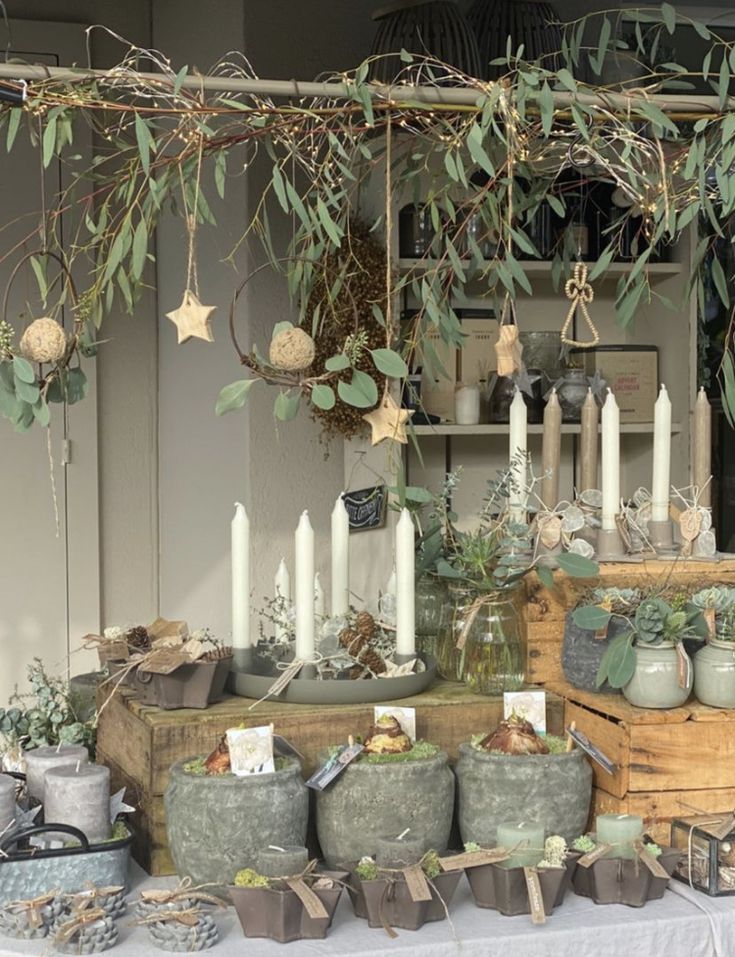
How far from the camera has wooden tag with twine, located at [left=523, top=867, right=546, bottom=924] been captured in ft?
5.31

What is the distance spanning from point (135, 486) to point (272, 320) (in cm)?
71

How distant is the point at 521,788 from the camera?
176 centimetres

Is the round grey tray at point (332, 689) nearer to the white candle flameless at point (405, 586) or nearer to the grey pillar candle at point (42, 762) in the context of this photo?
the white candle flameless at point (405, 586)

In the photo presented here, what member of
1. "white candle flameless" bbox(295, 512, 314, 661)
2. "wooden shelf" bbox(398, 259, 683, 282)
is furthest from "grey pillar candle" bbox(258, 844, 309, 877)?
"wooden shelf" bbox(398, 259, 683, 282)

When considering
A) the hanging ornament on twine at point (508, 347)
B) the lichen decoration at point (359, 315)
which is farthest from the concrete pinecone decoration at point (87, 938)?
the lichen decoration at point (359, 315)

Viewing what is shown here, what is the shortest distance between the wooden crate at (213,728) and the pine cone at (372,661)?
70 mm

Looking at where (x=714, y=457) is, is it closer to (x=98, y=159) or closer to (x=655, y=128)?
(x=655, y=128)

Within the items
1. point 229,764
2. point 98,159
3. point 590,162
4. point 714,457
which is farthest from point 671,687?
point 714,457

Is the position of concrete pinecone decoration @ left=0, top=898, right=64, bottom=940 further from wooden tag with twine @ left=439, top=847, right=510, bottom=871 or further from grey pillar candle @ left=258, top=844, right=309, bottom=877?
wooden tag with twine @ left=439, top=847, right=510, bottom=871

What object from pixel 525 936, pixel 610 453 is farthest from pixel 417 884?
pixel 610 453

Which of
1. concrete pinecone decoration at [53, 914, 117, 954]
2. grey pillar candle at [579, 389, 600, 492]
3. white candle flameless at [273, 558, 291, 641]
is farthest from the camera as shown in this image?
grey pillar candle at [579, 389, 600, 492]

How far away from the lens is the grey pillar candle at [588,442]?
219 centimetres

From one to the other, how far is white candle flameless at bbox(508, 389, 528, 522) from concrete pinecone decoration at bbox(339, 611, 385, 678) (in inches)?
11.0

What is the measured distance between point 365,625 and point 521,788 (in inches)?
14.8
